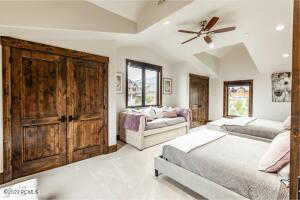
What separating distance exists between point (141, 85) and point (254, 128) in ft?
11.2

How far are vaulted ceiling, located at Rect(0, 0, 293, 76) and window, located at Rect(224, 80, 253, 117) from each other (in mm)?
2005

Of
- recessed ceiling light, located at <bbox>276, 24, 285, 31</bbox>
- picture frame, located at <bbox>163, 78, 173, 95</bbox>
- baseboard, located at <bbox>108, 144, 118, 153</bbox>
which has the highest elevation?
recessed ceiling light, located at <bbox>276, 24, 285, 31</bbox>

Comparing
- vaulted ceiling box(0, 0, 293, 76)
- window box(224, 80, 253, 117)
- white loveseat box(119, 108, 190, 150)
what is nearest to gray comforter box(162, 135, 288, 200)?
white loveseat box(119, 108, 190, 150)

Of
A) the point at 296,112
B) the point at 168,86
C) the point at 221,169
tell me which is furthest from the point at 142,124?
the point at 296,112

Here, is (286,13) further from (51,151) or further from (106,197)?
(51,151)

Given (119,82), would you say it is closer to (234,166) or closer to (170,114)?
(170,114)

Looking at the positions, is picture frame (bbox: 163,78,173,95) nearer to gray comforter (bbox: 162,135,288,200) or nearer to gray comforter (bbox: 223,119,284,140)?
gray comforter (bbox: 223,119,284,140)

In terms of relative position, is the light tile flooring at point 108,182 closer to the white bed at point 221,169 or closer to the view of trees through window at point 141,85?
the white bed at point 221,169

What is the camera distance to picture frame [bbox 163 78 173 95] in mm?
6070

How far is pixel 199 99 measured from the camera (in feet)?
22.8

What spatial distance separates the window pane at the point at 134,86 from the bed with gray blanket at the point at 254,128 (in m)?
2.37

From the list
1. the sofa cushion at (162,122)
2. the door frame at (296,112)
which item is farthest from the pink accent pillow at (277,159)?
the sofa cushion at (162,122)

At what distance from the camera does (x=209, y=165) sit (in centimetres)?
190

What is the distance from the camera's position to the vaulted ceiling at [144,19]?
2.38m
